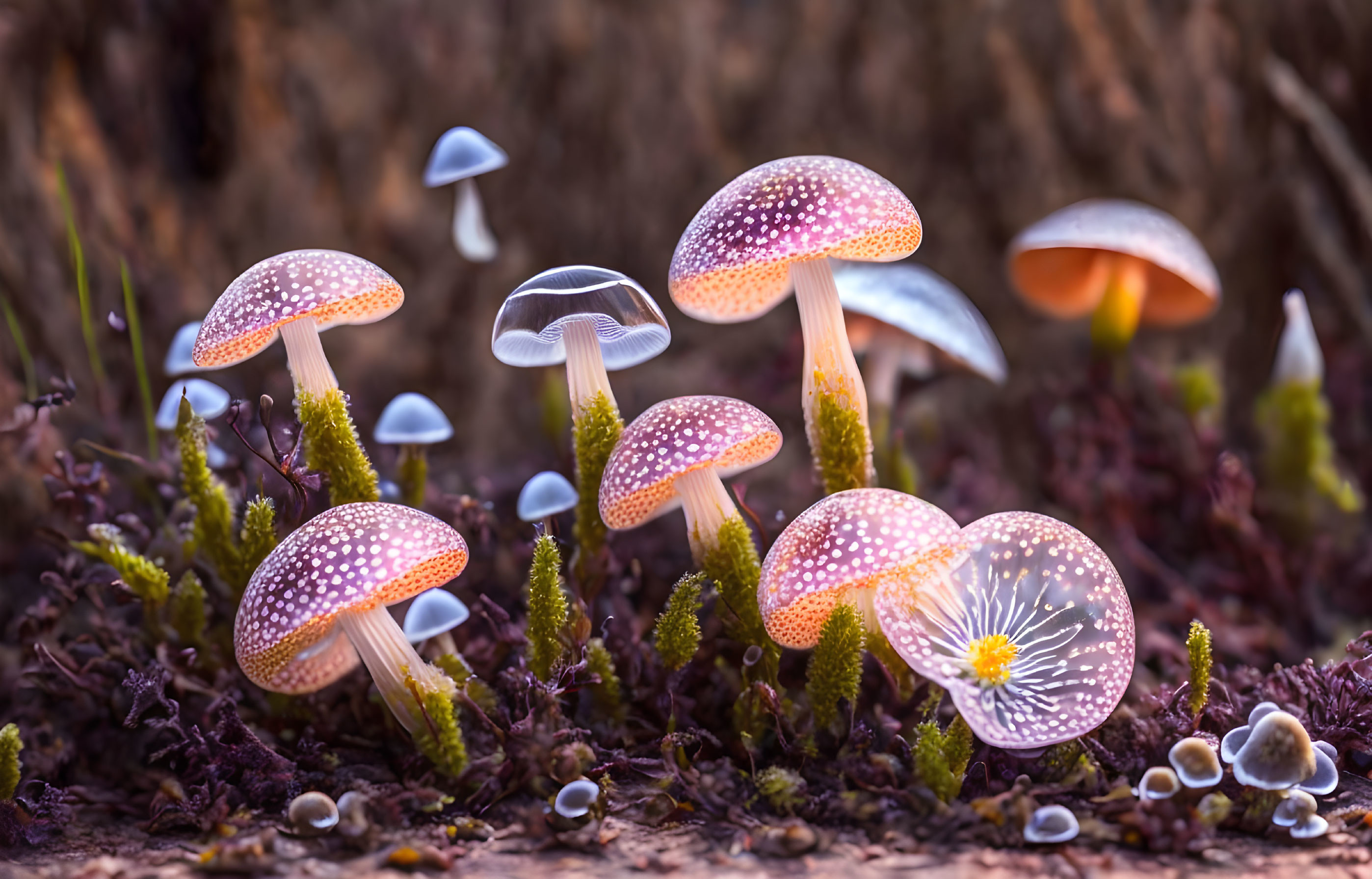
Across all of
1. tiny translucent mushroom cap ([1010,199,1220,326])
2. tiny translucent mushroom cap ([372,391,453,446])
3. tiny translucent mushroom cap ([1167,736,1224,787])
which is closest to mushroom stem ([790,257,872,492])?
tiny translucent mushroom cap ([1167,736,1224,787])

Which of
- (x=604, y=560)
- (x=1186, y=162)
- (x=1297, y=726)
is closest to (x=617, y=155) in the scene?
(x=604, y=560)

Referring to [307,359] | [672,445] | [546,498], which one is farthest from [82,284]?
[672,445]

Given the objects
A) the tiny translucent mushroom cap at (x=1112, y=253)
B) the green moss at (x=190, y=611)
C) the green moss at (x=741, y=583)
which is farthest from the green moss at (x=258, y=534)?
the tiny translucent mushroom cap at (x=1112, y=253)

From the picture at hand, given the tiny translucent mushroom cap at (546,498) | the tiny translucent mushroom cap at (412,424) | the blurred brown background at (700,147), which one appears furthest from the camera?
the blurred brown background at (700,147)

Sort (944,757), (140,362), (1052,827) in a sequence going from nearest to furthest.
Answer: (1052,827) → (944,757) → (140,362)

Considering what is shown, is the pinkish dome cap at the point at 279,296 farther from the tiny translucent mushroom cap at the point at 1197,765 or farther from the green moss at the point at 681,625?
the tiny translucent mushroom cap at the point at 1197,765

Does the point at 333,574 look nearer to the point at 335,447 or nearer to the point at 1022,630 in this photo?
the point at 335,447
